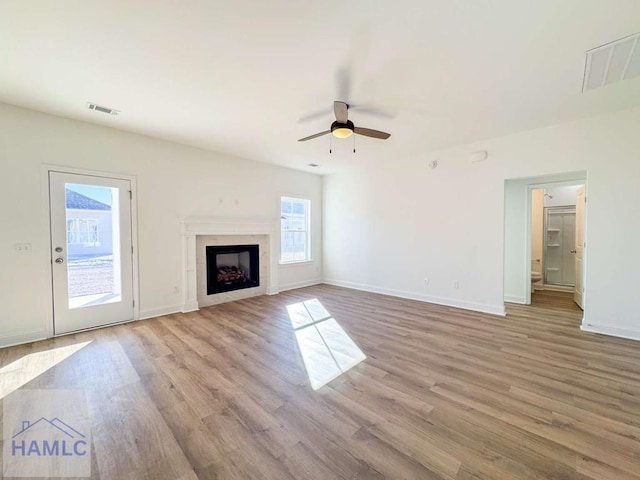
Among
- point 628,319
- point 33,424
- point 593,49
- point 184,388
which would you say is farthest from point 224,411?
point 628,319

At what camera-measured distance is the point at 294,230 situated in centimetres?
658

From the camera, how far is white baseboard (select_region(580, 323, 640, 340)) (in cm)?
336

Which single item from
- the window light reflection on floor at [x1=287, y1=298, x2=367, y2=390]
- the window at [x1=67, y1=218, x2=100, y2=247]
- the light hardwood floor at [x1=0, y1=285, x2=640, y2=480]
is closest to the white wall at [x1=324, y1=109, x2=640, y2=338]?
the light hardwood floor at [x1=0, y1=285, x2=640, y2=480]

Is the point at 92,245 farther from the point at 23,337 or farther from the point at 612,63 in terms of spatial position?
the point at 612,63

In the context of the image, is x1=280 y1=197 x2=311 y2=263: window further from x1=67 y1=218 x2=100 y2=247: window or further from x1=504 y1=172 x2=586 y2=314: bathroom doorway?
x1=504 y1=172 x2=586 y2=314: bathroom doorway

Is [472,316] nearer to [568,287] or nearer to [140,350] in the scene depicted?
[568,287]

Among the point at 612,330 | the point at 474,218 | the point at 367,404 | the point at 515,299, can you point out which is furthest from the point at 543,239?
the point at 367,404

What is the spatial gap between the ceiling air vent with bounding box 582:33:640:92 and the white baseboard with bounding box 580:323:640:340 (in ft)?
9.64

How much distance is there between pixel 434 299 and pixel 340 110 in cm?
389

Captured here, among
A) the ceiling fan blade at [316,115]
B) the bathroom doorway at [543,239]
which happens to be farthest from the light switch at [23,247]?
the bathroom doorway at [543,239]

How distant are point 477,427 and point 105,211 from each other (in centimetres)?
491

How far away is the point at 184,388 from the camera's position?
2.34 meters

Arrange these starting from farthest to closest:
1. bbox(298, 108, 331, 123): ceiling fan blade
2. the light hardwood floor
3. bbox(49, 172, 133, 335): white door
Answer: bbox(49, 172, 133, 335): white door
bbox(298, 108, 331, 123): ceiling fan blade
the light hardwood floor

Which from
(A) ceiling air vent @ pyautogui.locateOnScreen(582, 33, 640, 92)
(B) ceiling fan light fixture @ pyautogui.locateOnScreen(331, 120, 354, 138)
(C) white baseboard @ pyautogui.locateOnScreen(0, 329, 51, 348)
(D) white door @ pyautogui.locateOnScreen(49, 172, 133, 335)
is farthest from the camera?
(D) white door @ pyautogui.locateOnScreen(49, 172, 133, 335)
